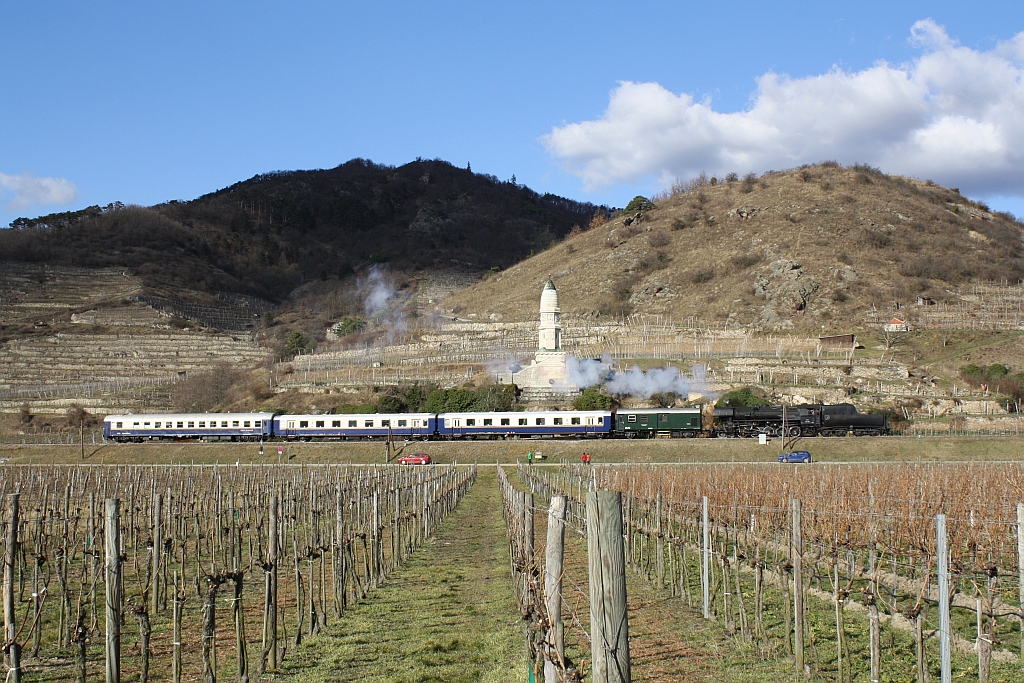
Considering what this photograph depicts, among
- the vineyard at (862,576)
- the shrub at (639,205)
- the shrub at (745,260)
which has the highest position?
the shrub at (639,205)

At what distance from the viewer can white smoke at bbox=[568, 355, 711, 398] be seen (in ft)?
214

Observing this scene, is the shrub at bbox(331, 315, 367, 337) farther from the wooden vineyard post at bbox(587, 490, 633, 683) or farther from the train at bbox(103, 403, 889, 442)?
the wooden vineyard post at bbox(587, 490, 633, 683)

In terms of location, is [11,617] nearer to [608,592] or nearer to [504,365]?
[608,592]

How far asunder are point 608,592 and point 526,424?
50.6m

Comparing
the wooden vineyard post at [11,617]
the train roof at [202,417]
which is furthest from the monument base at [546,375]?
the wooden vineyard post at [11,617]

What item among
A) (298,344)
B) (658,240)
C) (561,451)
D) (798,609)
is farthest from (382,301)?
(798,609)

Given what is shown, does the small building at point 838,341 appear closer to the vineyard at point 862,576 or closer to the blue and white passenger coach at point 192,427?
the blue and white passenger coach at point 192,427

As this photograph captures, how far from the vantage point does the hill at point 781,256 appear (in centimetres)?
9312

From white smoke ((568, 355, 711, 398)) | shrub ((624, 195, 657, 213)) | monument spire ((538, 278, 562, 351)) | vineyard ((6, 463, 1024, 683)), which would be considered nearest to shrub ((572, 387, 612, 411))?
white smoke ((568, 355, 711, 398))

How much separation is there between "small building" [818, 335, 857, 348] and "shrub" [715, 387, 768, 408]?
17.5 m

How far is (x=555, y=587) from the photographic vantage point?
827 cm

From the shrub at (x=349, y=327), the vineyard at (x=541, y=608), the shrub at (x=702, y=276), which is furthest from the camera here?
the shrub at (x=349, y=327)

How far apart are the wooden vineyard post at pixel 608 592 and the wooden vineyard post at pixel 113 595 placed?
19.0 feet

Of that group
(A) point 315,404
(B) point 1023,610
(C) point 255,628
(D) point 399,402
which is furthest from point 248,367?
(B) point 1023,610
